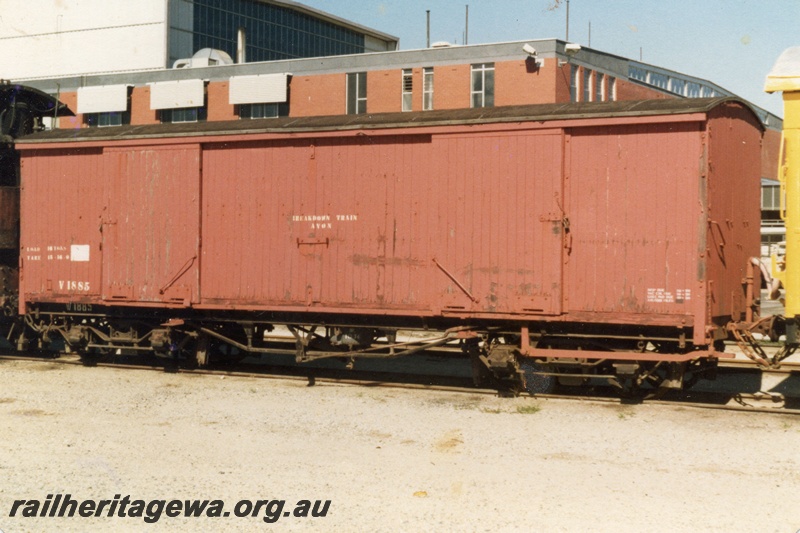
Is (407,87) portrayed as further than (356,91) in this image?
No

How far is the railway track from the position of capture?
37.4ft

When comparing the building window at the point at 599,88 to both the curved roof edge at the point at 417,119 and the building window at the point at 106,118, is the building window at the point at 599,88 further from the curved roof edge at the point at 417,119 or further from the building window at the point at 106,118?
the curved roof edge at the point at 417,119

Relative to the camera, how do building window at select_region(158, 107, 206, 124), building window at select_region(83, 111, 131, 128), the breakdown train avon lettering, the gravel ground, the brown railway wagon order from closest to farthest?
the gravel ground, the brown railway wagon, the breakdown train avon lettering, building window at select_region(158, 107, 206, 124), building window at select_region(83, 111, 131, 128)

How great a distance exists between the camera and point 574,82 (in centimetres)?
4575

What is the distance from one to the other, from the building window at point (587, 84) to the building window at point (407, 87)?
34.1 ft

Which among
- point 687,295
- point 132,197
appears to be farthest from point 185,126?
point 687,295

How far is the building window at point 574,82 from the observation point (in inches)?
1786

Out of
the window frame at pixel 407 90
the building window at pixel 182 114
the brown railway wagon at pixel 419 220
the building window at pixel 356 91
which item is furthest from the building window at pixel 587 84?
the brown railway wagon at pixel 419 220

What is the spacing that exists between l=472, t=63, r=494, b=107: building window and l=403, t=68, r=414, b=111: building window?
4.02 meters

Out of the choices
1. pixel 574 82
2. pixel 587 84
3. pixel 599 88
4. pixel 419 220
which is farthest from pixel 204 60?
pixel 419 220

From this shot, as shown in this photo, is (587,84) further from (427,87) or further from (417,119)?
(417,119)

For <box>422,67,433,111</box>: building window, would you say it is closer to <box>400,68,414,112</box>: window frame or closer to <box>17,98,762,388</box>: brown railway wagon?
<box>400,68,414,112</box>: window frame

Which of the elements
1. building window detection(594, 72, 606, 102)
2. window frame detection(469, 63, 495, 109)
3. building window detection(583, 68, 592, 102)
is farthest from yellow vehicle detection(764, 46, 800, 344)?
building window detection(594, 72, 606, 102)

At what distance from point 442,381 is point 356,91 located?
38788 millimetres
